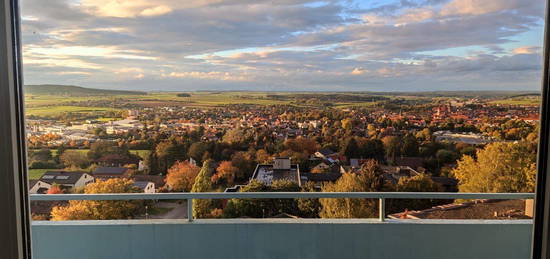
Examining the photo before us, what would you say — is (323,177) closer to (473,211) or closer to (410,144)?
(410,144)

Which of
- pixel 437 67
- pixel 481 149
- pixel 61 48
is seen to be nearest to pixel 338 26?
pixel 437 67

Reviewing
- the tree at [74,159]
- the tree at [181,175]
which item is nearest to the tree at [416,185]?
the tree at [181,175]

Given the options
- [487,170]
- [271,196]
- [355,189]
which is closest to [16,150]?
[271,196]

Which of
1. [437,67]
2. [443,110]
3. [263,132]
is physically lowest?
[263,132]

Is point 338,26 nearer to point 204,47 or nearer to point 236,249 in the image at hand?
point 204,47

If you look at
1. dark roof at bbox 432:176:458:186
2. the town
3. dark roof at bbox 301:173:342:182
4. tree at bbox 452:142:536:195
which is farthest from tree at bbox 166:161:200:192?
tree at bbox 452:142:536:195
